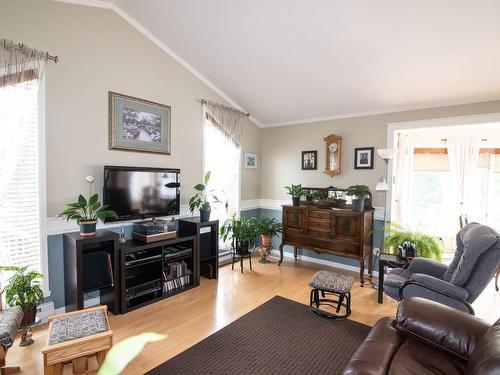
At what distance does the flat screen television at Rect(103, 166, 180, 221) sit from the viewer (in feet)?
10.1

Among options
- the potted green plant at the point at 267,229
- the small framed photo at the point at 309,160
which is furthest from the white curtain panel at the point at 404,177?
the potted green plant at the point at 267,229

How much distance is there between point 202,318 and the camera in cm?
284

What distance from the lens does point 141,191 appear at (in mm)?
3307

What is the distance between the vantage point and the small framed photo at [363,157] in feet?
13.5

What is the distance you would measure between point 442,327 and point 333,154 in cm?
303

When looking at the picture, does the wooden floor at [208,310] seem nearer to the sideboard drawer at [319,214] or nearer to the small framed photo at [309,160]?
the sideboard drawer at [319,214]

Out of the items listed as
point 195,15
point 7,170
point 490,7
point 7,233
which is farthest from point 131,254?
point 490,7

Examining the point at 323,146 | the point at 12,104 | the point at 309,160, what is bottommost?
the point at 309,160

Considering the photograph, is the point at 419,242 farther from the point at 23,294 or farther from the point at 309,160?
the point at 23,294

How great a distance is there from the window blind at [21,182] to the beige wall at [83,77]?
0.38 ft

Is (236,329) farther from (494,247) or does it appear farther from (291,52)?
(291,52)

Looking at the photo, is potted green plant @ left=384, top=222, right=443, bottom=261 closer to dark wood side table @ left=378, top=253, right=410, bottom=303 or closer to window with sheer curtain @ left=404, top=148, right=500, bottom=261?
dark wood side table @ left=378, top=253, right=410, bottom=303

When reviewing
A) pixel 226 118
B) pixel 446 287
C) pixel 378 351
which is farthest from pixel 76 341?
pixel 226 118

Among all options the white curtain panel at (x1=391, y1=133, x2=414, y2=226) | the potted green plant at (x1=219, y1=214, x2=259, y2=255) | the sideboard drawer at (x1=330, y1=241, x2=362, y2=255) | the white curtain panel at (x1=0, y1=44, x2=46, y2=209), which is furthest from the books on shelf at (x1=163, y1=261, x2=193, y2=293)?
the white curtain panel at (x1=391, y1=133, x2=414, y2=226)
